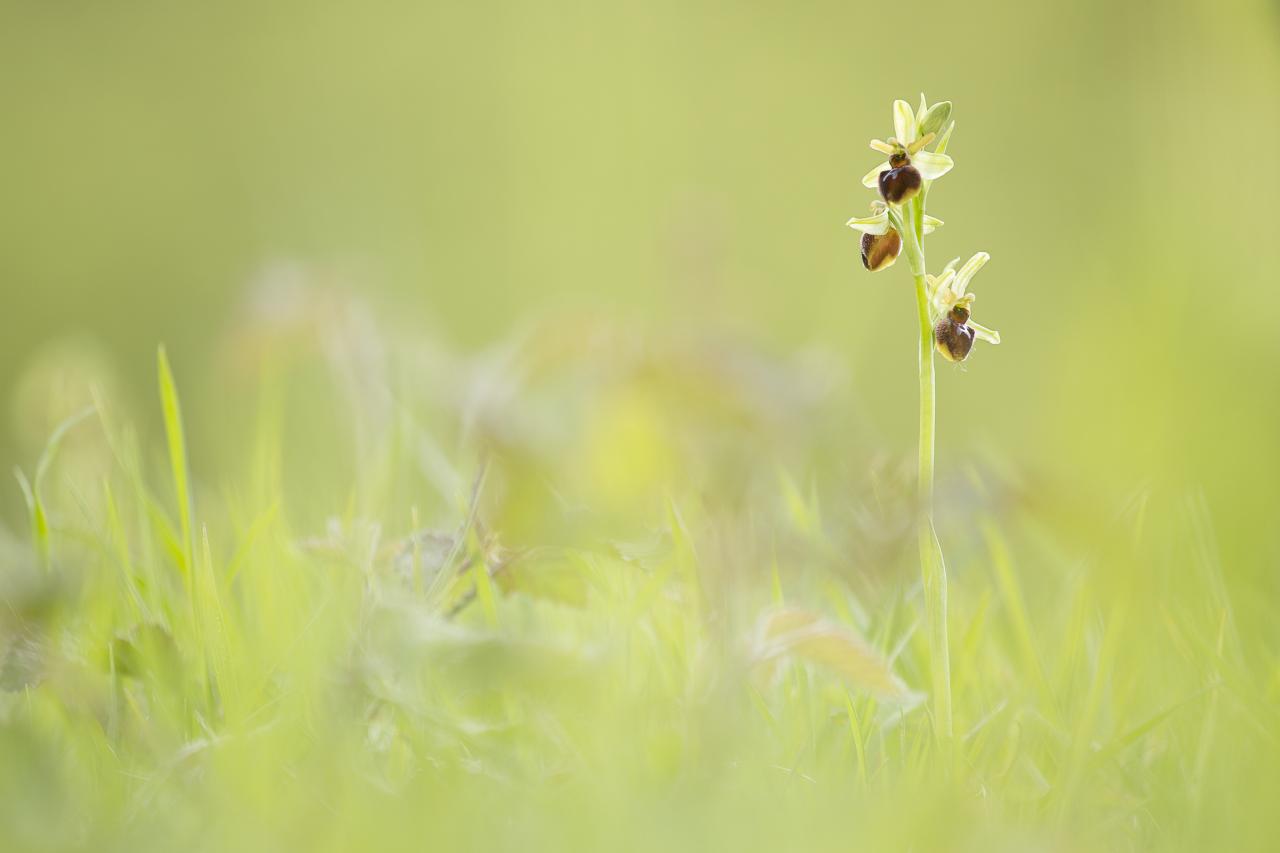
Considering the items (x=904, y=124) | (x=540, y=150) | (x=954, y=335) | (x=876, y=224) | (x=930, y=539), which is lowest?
(x=540, y=150)

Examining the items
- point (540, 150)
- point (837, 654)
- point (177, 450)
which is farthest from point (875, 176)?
point (540, 150)

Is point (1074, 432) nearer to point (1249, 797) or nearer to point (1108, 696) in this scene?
point (1108, 696)

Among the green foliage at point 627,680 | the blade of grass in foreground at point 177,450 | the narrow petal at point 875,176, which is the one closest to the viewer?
the green foliage at point 627,680

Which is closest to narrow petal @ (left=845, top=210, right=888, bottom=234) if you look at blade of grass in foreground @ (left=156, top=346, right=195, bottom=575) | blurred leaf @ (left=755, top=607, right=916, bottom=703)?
blurred leaf @ (left=755, top=607, right=916, bottom=703)

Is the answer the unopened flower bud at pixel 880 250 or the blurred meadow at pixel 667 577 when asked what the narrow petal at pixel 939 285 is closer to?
the unopened flower bud at pixel 880 250

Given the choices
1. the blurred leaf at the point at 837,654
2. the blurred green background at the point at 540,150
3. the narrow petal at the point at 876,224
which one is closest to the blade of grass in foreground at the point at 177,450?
the blurred leaf at the point at 837,654

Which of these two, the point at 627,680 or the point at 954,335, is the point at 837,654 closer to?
the point at 627,680
